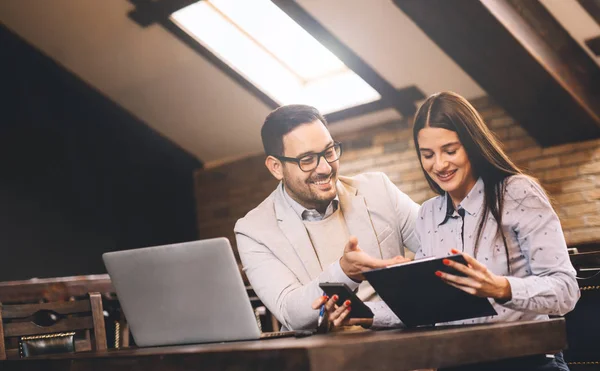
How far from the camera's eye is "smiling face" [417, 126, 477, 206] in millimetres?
1916

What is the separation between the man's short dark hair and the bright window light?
3.00 m

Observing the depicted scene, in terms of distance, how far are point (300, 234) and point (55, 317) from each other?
3.50ft

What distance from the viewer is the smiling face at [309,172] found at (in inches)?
95.8

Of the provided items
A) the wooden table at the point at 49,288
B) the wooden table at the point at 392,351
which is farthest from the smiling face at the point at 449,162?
the wooden table at the point at 49,288

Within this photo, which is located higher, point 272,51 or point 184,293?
point 272,51

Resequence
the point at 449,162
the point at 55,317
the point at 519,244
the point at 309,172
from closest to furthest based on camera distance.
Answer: the point at 519,244 → the point at 449,162 → the point at 309,172 → the point at 55,317

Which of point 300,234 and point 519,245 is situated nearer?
point 519,245

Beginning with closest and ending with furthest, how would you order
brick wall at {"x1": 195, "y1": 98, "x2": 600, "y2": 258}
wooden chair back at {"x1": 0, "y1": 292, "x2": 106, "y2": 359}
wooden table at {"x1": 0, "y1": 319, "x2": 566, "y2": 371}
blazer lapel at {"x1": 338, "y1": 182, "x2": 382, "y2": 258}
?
wooden table at {"x1": 0, "y1": 319, "x2": 566, "y2": 371}
blazer lapel at {"x1": 338, "y1": 182, "x2": 382, "y2": 258}
wooden chair back at {"x1": 0, "y1": 292, "x2": 106, "y2": 359}
brick wall at {"x1": 195, "y1": 98, "x2": 600, "y2": 258}

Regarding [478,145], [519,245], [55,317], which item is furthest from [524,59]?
[55,317]

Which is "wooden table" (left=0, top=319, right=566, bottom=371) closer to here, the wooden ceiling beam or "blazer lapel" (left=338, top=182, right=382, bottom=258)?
"blazer lapel" (left=338, top=182, right=382, bottom=258)

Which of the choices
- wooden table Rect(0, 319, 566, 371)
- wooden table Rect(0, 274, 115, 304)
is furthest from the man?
wooden table Rect(0, 274, 115, 304)

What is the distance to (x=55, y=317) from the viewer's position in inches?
109

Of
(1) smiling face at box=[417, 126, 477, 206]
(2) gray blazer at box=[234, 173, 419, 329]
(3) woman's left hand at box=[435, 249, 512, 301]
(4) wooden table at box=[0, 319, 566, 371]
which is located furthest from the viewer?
Result: (2) gray blazer at box=[234, 173, 419, 329]

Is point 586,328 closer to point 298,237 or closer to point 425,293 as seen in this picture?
point 298,237
